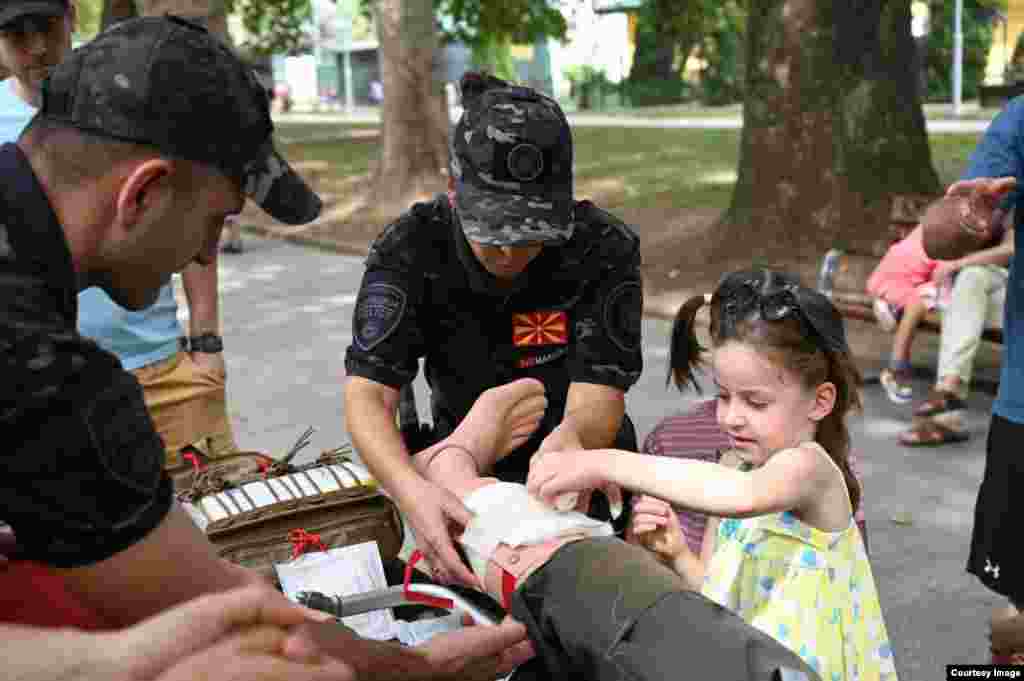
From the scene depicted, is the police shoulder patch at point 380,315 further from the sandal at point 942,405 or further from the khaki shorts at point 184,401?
the sandal at point 942,405

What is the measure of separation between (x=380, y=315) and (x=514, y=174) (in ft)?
1.41

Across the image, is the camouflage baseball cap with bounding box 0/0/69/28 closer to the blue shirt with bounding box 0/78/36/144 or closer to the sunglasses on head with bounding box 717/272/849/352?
the blue shirt with bounding box 0/78/36/144

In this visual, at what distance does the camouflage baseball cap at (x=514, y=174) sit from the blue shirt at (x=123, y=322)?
1137 mm

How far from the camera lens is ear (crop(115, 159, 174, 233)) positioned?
149 cm

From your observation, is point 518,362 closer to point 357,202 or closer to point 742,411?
point 742,411

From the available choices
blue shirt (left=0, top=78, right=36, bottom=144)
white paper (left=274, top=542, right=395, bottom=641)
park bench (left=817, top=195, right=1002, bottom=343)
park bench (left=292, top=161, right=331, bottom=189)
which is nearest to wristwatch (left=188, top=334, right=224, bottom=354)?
blue shirt (left=0, top=78, right=36, bottom=144)

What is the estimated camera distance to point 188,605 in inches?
55.9

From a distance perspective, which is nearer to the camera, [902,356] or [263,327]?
[902,356]

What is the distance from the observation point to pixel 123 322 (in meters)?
3.34

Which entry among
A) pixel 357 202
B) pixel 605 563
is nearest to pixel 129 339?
pixel 605 563

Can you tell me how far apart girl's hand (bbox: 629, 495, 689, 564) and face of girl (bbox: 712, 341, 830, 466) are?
0.21 m

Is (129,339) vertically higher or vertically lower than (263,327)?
higher

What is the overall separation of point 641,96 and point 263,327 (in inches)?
1019

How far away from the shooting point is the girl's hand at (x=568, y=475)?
6.66 ft
